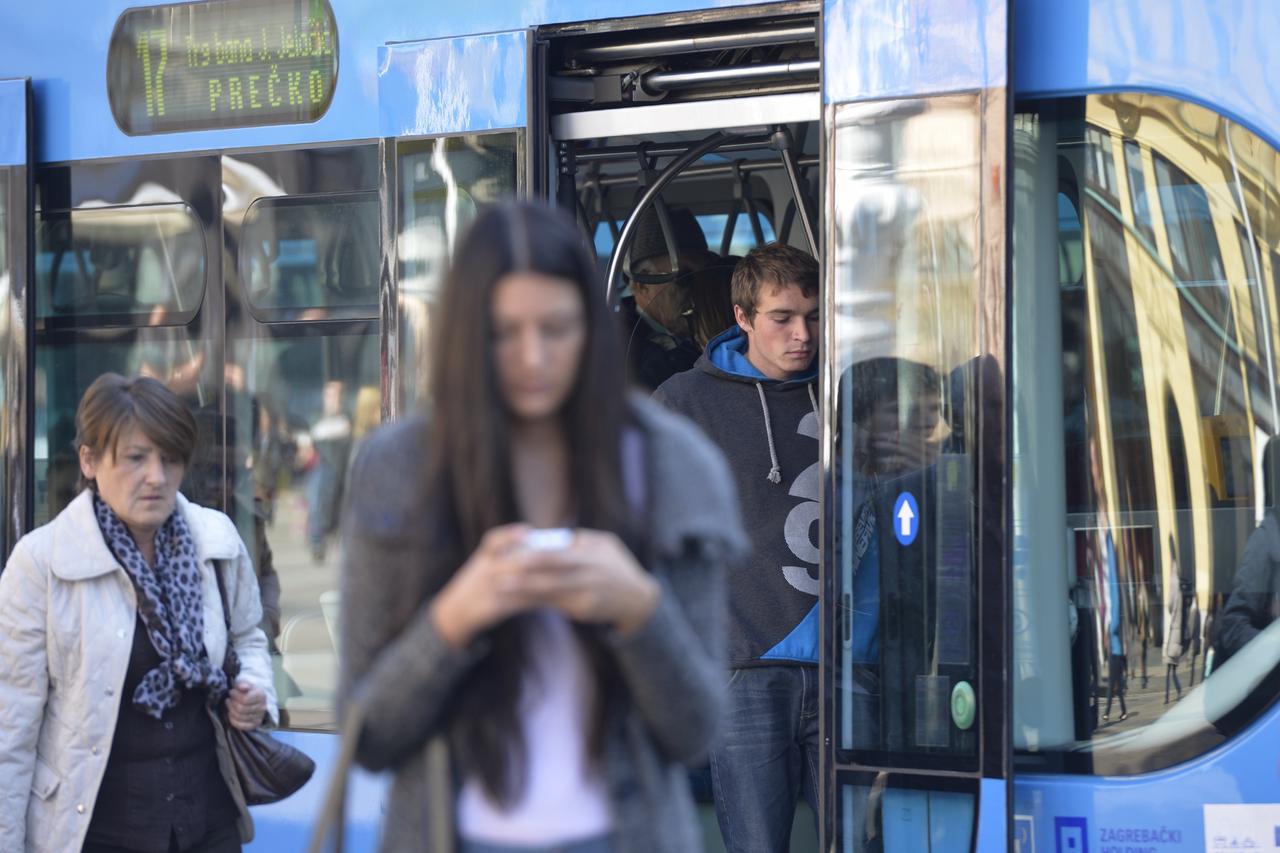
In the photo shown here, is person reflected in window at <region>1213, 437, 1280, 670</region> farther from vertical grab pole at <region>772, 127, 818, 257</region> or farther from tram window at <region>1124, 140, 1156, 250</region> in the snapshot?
vertical grab pole at <region>772, 127, 818, 257</region>

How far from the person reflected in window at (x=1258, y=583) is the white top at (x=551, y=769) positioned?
224 centimetres

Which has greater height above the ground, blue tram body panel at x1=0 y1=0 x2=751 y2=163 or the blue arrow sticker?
blue tram body panel at x1=0 y1=0 x2=751 y2=163

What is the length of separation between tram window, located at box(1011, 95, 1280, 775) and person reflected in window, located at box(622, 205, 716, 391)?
1.90m

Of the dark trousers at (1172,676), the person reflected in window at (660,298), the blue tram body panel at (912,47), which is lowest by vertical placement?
the dark trousers at (1172,676)

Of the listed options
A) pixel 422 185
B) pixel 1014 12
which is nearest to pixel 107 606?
pixel 422 185

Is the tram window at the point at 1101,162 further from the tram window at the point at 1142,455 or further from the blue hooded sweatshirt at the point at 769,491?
the blue hooded sweatshirt at the point at 769,491

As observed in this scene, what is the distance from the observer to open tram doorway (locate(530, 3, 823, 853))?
3.96m

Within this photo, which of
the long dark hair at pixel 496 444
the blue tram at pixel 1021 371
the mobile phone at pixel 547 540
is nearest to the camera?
the mobile phone at pixel 547 540

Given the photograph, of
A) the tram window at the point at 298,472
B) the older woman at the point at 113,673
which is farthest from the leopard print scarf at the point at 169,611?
the tram window at the point at 298,472

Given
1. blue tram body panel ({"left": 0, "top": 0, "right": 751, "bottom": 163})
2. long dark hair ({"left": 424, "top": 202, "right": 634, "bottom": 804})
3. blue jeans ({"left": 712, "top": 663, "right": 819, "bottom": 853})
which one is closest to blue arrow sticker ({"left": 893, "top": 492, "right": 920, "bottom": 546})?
blue jeans ({"left": 712, "top": 663, "right": 819, "bottom": 853})

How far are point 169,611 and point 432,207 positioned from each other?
4.27 feet

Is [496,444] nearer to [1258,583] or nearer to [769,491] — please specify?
[1258,583]

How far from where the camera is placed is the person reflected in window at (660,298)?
5391 millimetres

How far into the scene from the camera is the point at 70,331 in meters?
4.67
